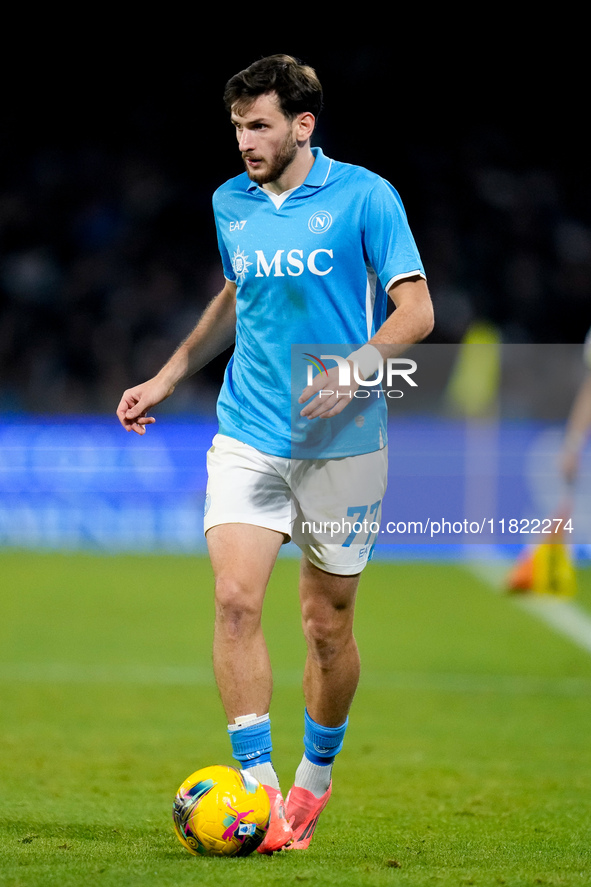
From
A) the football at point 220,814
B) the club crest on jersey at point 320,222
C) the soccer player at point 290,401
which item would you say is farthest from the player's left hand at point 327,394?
the football at point 220,814

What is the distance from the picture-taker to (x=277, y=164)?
11.9 feet

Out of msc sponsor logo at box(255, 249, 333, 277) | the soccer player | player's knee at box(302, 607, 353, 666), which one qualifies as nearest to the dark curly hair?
the soccer player

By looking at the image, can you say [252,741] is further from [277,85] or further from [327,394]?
[277,85]

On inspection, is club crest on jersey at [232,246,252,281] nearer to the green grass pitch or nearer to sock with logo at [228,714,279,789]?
sock with logo at [228,714,279,789]

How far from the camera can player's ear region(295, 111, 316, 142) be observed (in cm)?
363

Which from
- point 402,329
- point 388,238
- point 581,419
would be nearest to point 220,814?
point 402,329

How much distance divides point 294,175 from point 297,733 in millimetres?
3327

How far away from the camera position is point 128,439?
481 inches

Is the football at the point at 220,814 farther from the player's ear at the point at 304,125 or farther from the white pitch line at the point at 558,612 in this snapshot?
the white pitch line at the point at 558,612

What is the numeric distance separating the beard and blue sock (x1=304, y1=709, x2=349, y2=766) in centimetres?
170

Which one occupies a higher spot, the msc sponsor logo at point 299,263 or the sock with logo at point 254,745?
the msc sponsor logo at point 299,263

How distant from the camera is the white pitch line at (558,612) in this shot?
29.4 feet

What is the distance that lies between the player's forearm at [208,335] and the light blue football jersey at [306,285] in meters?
0.16

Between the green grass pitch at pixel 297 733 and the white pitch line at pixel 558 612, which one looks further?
the white pitch line at pixel 558 612
